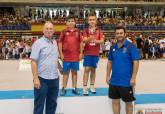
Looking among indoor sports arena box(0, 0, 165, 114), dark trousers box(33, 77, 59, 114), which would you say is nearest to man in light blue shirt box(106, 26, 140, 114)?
indoor sports arena box(0, 0, 165, 114)

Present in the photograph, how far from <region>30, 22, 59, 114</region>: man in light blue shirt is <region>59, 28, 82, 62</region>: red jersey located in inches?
48.4

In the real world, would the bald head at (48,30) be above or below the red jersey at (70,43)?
above

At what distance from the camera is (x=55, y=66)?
6.40 m

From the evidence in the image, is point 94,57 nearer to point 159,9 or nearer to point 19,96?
point 19,96

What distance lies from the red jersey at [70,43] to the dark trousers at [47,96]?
125 cm

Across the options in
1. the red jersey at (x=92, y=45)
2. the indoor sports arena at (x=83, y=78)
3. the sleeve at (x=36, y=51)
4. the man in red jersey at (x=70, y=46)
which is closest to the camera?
the sleeve at (x=36, y=51)

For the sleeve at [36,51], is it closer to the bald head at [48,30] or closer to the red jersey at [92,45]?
the bald head at [48,30]

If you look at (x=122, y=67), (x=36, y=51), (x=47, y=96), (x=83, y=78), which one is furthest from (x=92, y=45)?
(x=36, y=51)

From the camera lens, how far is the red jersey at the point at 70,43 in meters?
7.62

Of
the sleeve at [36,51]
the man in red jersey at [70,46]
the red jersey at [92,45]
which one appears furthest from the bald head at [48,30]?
the red jersey at [92,45]

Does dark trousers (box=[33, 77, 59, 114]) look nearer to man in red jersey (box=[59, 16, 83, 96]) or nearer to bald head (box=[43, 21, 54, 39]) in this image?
bald head (box=[43, 21, 54, 39])

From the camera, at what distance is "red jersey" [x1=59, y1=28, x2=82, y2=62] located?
7617mm

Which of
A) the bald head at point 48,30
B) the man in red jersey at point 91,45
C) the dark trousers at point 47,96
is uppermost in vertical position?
the bald head at point 48,30

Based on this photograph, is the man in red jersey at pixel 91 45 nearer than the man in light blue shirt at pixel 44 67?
No
